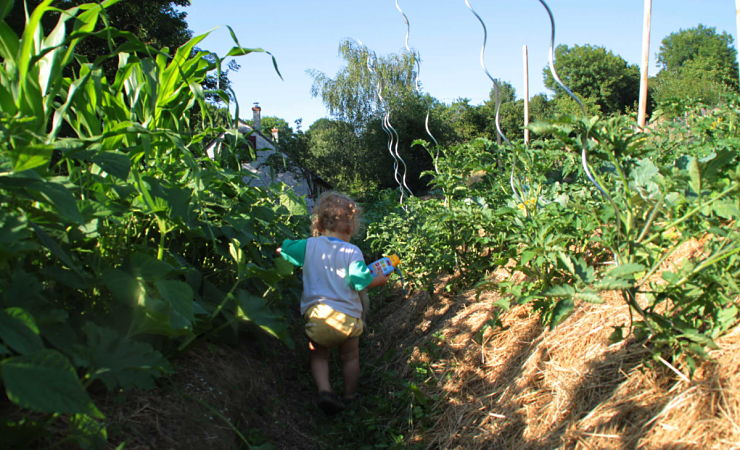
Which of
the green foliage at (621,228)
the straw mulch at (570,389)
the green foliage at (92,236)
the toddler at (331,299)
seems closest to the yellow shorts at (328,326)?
the toddler at (331,299)

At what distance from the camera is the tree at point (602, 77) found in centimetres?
4866

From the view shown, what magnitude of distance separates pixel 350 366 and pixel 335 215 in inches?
33.8

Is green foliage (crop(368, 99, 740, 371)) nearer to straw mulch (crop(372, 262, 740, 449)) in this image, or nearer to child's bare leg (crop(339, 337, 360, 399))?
straw mulch (crop(372, 262, 740, 449))

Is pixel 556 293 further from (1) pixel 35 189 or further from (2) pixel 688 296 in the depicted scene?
(1) pixel 35 189

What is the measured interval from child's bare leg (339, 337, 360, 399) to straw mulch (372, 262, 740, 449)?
32cm

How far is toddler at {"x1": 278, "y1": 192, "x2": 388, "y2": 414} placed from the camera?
9.45ft

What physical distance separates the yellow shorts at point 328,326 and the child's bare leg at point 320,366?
5 centimetres

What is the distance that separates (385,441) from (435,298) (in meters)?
1.63

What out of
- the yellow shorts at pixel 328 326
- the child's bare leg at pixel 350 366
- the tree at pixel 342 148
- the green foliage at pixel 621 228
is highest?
the tree at pixel 342 148

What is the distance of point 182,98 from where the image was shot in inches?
92.1

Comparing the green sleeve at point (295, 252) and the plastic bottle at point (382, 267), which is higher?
the green sleeve at point (295, 252)

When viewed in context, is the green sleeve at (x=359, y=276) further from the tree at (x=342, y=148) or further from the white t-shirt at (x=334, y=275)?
the tree at (x=342, y=148)

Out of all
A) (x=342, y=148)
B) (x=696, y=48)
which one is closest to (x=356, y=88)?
(x=342, y=148)

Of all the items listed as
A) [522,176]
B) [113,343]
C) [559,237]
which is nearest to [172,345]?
[113,343]
